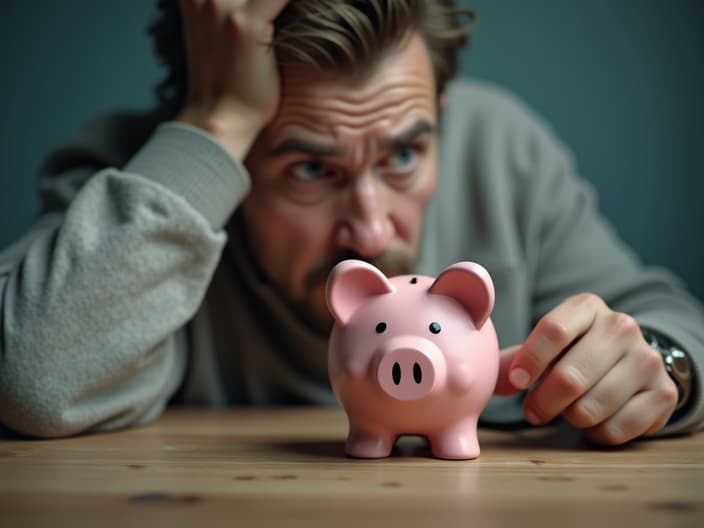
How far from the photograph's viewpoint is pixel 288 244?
1.16m

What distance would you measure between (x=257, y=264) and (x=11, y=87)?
2.84 ft

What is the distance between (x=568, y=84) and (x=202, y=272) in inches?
41.7

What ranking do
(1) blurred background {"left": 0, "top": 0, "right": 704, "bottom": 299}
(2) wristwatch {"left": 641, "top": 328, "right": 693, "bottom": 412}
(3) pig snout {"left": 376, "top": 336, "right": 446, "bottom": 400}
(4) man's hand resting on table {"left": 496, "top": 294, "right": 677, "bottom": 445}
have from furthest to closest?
(1) blurred background {"left": 0, "top": 0, "right": 704, "bottom": 299}, (2) wristwatch {"left": 641, "top": 328, "right": 693, "bottom": 412}, (4) man's hand resting on table {"left": 496, "top": 294, "right": 677, "bottom": 445}, (3) pig snout {"left": 376, "top": 336, "right": 446, "bottom": 400}

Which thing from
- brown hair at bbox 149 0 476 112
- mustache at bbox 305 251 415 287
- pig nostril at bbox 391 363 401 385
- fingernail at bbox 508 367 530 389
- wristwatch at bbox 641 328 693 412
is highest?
brown hair at bbox 149 0 476 112

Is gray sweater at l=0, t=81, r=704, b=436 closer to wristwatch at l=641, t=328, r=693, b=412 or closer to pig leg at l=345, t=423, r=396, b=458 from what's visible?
wristwatch at l=641, t=328, r=693, b=412

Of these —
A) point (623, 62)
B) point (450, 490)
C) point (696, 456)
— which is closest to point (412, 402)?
point (450, 490)

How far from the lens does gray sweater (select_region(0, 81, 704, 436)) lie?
0.94 meters

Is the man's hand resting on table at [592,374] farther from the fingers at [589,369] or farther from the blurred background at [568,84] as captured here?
the blurred background at [568,84]

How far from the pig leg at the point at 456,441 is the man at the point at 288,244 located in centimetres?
8

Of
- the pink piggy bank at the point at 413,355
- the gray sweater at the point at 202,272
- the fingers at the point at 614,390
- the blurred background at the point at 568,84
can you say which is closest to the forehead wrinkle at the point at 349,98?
the gray sweater at the point at 202,272

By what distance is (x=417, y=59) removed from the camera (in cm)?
114

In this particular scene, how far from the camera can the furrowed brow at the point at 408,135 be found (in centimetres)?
108

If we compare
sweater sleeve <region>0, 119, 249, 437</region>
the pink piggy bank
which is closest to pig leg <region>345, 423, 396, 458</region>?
the pink piggy bank

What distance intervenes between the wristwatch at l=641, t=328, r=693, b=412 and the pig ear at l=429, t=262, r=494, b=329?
0.29 m
